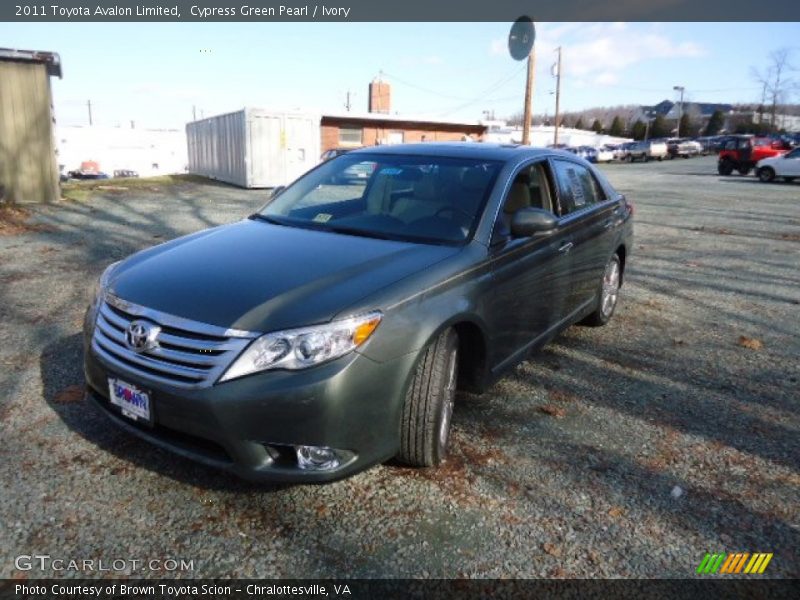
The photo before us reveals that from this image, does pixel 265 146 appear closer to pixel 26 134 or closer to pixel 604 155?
pixel 26 134

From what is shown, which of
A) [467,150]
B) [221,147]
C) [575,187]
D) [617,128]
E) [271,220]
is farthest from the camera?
[617,128]

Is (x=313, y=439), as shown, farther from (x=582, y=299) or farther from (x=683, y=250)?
(x=683, y=250)

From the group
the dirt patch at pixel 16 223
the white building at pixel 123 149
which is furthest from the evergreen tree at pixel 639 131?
the dirt patch at pixel 16 223

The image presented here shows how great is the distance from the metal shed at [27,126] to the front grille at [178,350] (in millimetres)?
13060

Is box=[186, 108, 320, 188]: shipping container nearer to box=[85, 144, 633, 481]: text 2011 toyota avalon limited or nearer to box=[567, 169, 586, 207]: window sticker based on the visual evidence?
box=[567, 169, 586, 207]: window sticker

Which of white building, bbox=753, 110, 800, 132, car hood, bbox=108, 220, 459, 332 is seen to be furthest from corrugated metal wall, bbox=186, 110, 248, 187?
white building, bbox=753, 110, 800, 132

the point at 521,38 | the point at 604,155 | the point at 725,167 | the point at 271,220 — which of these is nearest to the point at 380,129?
the point at 521,38

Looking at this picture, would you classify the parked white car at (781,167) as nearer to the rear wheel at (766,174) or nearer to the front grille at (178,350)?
the rear wheel at (766,174)

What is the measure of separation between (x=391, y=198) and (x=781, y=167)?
2760cm

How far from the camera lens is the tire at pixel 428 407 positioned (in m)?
2.82

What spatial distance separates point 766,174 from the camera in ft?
87.1

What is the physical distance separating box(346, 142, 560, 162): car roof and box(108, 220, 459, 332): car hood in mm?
1029

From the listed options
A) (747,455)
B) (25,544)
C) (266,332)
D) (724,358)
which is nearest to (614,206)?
(724,358)

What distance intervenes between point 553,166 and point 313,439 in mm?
2909
